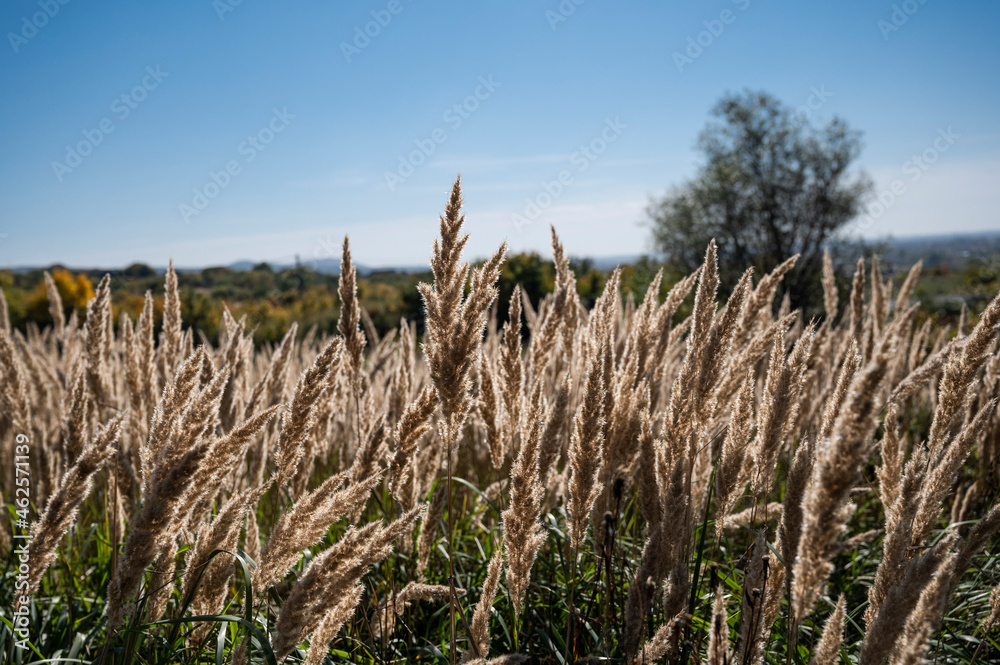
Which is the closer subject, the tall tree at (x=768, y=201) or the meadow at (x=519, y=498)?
the meadow at (x=519, y=498)

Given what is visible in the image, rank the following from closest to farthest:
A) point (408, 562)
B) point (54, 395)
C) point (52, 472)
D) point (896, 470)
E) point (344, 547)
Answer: point (344, 547) < point (896, 470) < point (408, 562) < point (52, 472) < point (54, 395)

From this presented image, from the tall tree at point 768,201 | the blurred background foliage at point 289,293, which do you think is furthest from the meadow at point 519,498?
the tall tree at point 768,201

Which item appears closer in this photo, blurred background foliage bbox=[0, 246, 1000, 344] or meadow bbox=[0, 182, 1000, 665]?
meadow bbox=[0, 182, 1000, 665]

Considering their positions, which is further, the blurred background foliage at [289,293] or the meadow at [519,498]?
the blurred background foliage at [289,293]

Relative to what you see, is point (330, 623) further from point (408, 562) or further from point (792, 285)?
point (792, 285)

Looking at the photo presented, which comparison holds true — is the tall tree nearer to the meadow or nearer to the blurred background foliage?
the blurred background foliage

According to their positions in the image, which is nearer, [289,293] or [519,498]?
[519,498]

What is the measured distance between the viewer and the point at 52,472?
268cm

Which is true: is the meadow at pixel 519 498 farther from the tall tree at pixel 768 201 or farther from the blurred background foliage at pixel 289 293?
the tall tree at pixel 768 201

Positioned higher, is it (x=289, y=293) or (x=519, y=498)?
(x=289, y=293)

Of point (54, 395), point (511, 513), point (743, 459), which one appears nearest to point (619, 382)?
point (743, 459)

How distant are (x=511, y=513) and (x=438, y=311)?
0.55 m

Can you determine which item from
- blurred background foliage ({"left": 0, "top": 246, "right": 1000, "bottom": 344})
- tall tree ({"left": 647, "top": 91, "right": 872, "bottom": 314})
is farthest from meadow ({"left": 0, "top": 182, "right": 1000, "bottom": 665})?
tall tree ({"left": 647, "top": 91, "right": 872, "bottom": 314})

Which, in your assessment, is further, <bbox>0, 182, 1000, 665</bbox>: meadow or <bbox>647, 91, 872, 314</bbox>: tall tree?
<bbox>647, 91, 872, 314</bbox>: tall tree
